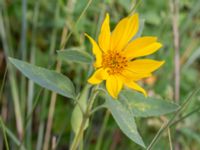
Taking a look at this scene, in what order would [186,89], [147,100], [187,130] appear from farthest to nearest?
[186,89]
[187,130]
[147,100]

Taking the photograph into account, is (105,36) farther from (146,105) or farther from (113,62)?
(146,105)

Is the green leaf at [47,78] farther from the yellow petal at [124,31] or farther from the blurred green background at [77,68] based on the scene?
the blurred green background at [77,68]

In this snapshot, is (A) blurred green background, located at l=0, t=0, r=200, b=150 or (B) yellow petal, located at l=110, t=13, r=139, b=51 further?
(A) blurred green background, located at l=0, t=0, r=200, b=150

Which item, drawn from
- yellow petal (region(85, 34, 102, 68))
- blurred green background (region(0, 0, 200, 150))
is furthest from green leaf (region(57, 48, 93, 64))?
blurred green background (region(0, 0, 200, 150))

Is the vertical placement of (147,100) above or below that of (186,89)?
above

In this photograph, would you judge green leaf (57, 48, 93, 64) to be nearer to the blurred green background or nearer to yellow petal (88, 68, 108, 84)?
yellow petal (88, 68, 108, 84)

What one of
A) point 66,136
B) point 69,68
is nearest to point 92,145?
point 66,136

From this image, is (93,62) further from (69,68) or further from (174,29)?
(69,68)

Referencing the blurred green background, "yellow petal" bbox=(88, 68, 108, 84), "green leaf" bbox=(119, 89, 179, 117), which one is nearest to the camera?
"yellow petal" bbox=(88, 68, 108, 84)

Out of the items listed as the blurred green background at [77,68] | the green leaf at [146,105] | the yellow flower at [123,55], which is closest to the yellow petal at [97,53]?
the yellow flower at [123,55]
